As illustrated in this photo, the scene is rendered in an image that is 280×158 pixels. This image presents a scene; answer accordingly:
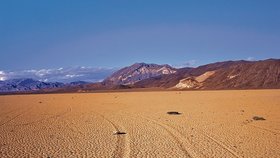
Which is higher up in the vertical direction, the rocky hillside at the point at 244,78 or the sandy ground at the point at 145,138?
the rocky hillside at the point at 244,78

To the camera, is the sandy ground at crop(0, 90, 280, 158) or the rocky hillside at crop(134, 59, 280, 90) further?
the rocky hillside at crop(134, 59, 280, 90)

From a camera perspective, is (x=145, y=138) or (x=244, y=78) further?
(x=244, y=78)

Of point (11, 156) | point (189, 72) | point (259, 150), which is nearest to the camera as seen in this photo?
point (11, 156)

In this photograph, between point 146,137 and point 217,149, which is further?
point 146,137

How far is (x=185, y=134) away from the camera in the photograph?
52.5 ft

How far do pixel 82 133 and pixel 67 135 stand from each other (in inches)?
31.1

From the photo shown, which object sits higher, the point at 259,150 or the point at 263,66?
the point at 263,66

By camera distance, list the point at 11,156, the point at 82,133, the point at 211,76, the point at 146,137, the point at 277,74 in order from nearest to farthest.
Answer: the point at 11,156
the point at 146,137
the point at 82,133
the point at 277,74
the point at 211,76

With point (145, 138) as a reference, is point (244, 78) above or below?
above

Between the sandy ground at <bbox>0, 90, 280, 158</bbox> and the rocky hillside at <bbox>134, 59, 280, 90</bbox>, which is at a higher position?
the rocky hillside at <bbox>134, 59, 280, 90</bbox>

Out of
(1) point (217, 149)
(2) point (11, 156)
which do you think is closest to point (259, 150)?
(1) point (217, 149)

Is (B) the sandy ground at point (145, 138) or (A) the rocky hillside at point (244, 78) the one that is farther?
(A) the rocky hillside at point (244, 78)

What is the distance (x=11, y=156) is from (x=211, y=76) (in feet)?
353

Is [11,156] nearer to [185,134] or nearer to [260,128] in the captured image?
[185,134]
